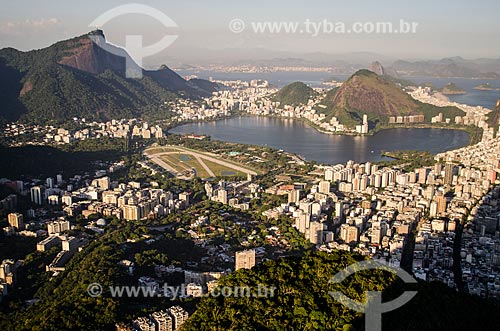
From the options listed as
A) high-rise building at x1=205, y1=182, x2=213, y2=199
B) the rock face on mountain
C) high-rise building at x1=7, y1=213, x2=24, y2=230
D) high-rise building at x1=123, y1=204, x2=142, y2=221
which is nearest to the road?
high-rise building at x1=205, y1=182, x2=213, y2=199

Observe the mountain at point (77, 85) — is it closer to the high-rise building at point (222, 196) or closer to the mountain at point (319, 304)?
the high-rise building at point (222, 196)

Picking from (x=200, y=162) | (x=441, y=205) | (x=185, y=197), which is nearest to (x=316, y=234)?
(x=441, y=205)

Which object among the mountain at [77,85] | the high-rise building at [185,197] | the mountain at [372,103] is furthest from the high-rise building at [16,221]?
the mountain at [372,103]

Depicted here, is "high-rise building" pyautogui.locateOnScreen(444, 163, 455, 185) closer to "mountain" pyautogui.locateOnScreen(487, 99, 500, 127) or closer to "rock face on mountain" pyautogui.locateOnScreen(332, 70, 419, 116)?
"mountain" pyautogui.locateOnScreen(487, 99, 500, 127)

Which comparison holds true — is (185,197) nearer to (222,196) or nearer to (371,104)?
(222,196)

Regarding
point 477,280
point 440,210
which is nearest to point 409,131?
point 440,210

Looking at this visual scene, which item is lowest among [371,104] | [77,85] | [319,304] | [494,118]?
[319,304]

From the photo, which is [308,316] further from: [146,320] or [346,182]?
[346,182]

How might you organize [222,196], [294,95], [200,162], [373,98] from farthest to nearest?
[294,95] < [373,98] < [200,162] < [222,196]
